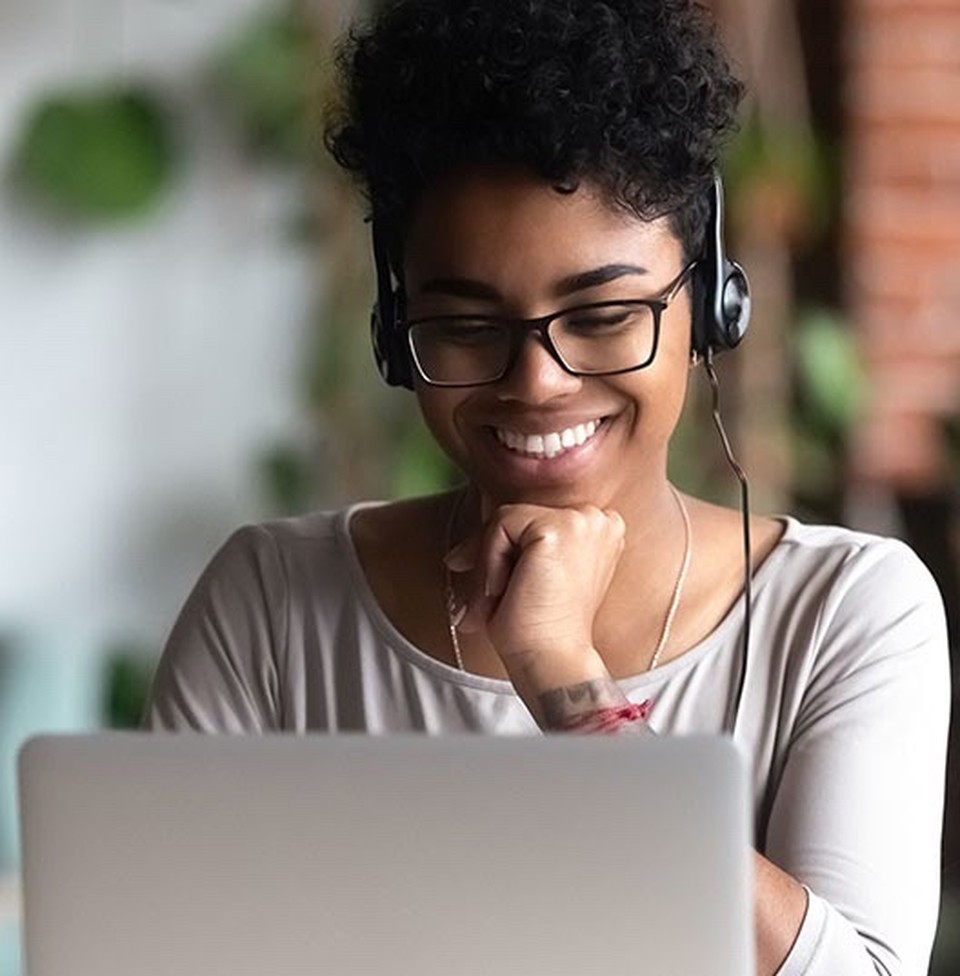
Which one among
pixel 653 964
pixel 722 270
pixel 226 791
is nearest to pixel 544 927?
pixel 653 964

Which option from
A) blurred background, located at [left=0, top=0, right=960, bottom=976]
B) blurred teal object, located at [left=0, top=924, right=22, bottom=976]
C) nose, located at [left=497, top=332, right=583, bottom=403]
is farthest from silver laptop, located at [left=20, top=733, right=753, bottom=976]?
blurred background, located at [left=0, top=0, right=960, bottom=976]

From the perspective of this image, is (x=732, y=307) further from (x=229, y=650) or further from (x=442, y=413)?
(x=229, y=650)

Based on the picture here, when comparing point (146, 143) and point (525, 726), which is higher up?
point (146, 143)

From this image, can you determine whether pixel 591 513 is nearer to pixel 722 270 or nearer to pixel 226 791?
pixel 722 270

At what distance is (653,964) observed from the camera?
3.07 feet

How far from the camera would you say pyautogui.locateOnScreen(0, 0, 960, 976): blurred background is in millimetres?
2928

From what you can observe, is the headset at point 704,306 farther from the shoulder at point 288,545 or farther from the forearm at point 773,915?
the forearm at point 773,915

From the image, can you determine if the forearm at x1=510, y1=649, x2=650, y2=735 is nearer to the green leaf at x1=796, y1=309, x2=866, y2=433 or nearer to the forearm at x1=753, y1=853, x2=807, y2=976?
the forearm at x1=753, y1=853, x2=807, y2=976

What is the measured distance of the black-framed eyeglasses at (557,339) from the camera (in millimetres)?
1356

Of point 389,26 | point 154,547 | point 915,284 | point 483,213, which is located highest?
point 389,26

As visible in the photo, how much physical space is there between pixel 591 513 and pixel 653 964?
502 millimetres

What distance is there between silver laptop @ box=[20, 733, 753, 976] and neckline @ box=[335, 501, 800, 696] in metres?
0.52

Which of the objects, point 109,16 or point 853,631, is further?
point 109,16

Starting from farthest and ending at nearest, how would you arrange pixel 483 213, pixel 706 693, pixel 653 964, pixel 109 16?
pixel 109 16
pixel 706 693
pixel 483 213
pixel 653 964
